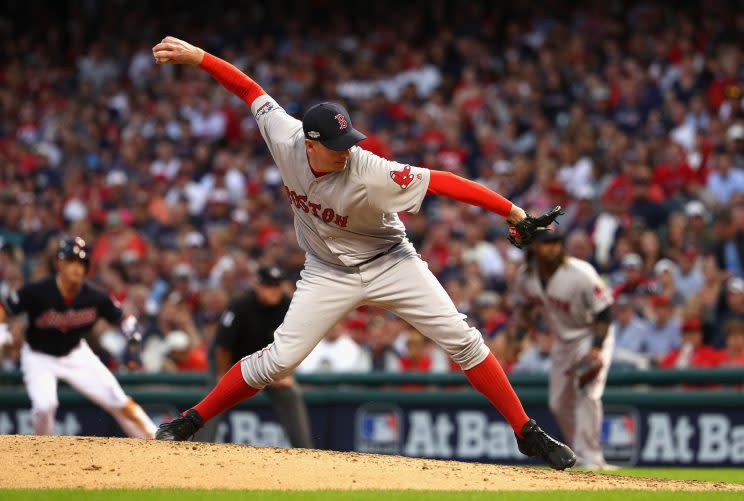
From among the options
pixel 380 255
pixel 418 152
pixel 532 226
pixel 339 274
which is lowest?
pixel 339 274

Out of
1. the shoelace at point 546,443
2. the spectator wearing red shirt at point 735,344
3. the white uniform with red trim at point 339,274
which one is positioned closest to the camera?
the white uniform with red trim at point 339,274

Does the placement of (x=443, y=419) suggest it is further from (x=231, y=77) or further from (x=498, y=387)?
(x=231, y=77)

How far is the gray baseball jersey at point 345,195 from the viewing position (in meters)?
6.09

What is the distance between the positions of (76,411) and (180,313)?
61.0 inches

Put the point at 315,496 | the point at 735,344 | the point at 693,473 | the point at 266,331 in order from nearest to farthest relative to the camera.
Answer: the point at 315,496 → the point at 693,473 → the point at 266,331 → the point at 735,344

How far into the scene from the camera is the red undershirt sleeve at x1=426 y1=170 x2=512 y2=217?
6020mm

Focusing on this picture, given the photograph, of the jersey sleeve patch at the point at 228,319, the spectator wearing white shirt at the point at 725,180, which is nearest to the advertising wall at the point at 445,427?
the jersey sleeve patch at the point at 228,319

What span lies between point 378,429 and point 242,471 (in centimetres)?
505

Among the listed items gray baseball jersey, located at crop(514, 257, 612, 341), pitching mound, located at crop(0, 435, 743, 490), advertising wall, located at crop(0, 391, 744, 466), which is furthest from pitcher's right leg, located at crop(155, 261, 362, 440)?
advertising wall, located at crop(0, 391, 744, 466)

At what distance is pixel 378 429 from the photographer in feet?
36.3

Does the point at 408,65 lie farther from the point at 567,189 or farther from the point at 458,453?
the point at 458,453

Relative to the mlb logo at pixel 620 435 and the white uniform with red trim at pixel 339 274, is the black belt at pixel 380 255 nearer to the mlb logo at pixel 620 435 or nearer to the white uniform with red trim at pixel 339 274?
the white uniform with red trim at pixel 339 274

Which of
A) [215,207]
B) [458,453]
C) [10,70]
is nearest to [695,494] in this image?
[458,453]

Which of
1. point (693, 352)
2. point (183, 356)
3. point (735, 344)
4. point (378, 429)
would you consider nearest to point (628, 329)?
point (693, 352)
